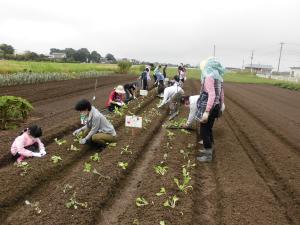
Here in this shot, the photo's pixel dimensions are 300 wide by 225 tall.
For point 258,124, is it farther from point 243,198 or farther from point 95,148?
point 243,198

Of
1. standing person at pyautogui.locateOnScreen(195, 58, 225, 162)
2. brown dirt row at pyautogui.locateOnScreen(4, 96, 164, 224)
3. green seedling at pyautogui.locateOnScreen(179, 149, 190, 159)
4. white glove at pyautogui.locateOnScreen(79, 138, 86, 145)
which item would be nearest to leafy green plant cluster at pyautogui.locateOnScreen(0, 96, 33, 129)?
white glove at pyautogui.locateOnScreen(79, 138, 86, 145)

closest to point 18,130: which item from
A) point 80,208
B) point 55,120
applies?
point 55,120

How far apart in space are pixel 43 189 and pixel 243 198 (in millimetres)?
2955

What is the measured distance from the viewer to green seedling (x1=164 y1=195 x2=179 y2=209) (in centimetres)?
512

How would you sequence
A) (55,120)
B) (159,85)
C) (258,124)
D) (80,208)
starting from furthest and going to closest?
(159,85), (258,124), (55,120), (80,208)

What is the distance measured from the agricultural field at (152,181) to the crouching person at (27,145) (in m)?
0.20

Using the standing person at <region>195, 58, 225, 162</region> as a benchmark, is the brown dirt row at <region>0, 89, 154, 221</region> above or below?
below

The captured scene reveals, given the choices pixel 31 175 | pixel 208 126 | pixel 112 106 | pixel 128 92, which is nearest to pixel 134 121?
pixel 208 126

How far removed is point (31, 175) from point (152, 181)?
188cm

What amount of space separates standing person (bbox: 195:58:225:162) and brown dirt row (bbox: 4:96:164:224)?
1.47 meters

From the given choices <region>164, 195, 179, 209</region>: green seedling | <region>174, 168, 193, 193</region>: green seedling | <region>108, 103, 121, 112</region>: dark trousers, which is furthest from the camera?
<region>108, 103, 121, 112</region>: dark trousers

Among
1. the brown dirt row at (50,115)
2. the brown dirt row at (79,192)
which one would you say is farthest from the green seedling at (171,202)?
the brown dirt row at (50,115)

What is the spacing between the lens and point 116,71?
54.1m

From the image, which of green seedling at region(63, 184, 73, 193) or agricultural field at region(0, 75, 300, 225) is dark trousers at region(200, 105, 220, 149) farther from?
green seedling at region(63, 184, 73, 193)
